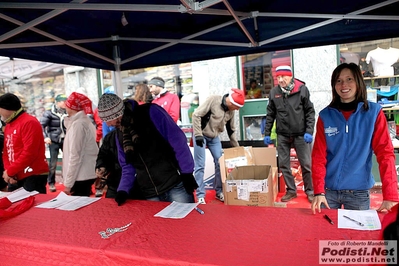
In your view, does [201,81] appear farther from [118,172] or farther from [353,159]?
[353,159]

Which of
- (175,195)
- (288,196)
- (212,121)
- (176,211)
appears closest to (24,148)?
(175,195)

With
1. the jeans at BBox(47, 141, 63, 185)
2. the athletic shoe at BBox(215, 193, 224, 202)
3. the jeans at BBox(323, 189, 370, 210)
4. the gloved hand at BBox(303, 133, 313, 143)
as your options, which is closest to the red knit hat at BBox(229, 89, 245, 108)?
the gloved hand at BBox(303, 133, 313, 143)

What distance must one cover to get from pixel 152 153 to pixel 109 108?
44 centimetres

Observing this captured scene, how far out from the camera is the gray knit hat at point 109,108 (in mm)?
2279

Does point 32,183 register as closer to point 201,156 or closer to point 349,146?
point 201,156

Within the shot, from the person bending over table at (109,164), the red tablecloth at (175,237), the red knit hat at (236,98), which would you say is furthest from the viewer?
the red knit hat at (236,98)

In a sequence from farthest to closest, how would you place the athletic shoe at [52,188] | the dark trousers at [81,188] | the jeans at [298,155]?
the athletic shoe at [52,188] → the jeans at [298,155] → the dark trousers at [81,188]

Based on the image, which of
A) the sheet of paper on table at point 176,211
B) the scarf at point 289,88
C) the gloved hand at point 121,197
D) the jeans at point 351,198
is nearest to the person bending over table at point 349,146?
the jeans at point 351,198

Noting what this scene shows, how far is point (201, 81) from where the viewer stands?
24.2 feet

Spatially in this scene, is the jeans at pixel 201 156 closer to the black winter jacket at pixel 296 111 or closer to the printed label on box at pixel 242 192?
the black winter jacket at pixel 296 111

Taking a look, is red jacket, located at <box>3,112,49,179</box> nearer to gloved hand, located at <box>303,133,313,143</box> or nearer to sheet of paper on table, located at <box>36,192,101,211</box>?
sheet of paper on table, located at <box>36,192,101,211</box>

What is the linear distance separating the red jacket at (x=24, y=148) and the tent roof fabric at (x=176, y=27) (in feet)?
2.19

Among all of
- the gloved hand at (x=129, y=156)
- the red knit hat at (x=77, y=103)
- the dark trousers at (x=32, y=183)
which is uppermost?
the red knit hat at (x=77, y=103)

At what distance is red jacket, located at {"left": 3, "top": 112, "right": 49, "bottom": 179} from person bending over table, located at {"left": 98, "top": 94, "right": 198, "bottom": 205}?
4.20ft
